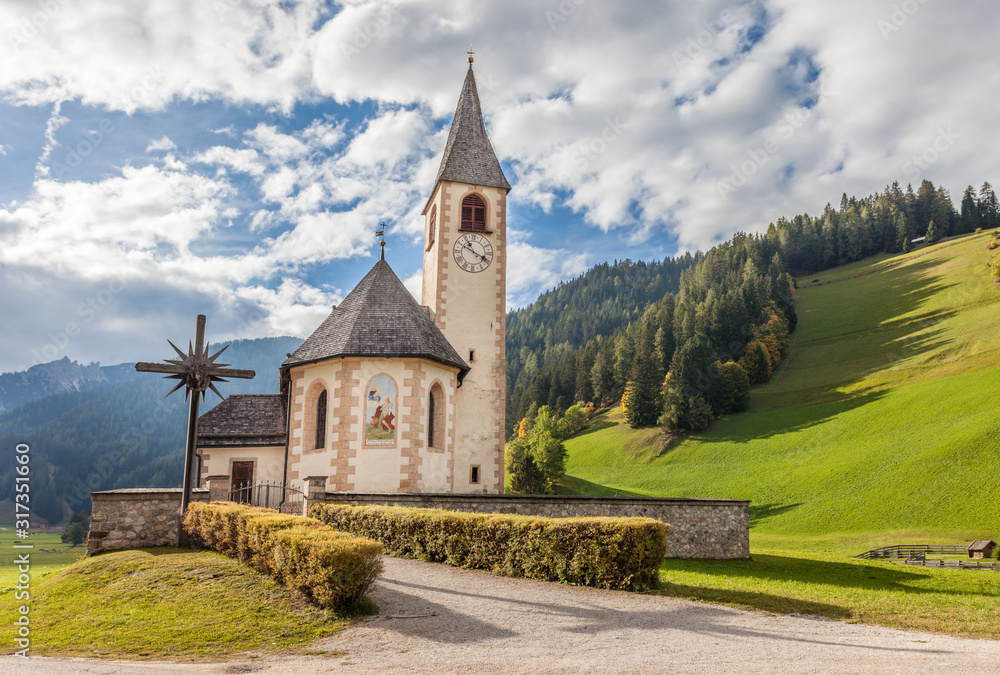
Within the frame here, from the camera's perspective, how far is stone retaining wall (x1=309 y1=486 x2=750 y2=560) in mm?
20656

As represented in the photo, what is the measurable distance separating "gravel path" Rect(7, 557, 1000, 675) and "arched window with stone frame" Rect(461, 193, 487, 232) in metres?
25.2

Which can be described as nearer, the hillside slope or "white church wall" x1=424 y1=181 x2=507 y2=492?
"white church wall" x1=424 y1=181 x2=507 y2=492

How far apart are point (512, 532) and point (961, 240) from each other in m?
154

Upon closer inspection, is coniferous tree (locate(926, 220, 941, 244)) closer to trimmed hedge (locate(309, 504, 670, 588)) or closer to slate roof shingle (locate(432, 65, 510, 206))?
slate roof shingle (locate(432, 65, 510, 206))

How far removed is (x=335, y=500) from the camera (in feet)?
68.4

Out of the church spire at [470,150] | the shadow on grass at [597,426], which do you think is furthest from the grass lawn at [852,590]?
the shadow on grass at [597,426]

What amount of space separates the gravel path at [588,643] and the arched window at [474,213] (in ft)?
82.9

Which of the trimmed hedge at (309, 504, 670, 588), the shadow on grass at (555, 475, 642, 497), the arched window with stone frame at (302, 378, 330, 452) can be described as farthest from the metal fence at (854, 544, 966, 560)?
the shadow on grass at (555, 475, 642, 497)

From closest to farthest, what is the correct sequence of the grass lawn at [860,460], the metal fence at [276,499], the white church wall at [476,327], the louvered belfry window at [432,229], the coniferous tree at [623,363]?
the grass lawn at [860,460] → the metal fence at [276,499] → the white church wall at [476,327] → the louvered belfry window at [432,229] → the coniferous tree at [623,363]

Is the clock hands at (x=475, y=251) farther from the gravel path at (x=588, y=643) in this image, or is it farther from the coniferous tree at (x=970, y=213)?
the coniferous tree at (x=970, y=213)

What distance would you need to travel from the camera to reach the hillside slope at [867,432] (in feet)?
161

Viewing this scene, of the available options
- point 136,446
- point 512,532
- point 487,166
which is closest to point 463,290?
point 487,166

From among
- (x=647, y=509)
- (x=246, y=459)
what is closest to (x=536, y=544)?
(x=647, y=509)

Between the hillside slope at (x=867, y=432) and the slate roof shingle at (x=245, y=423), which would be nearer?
the slate roof shingle at (x=245, y=423)
